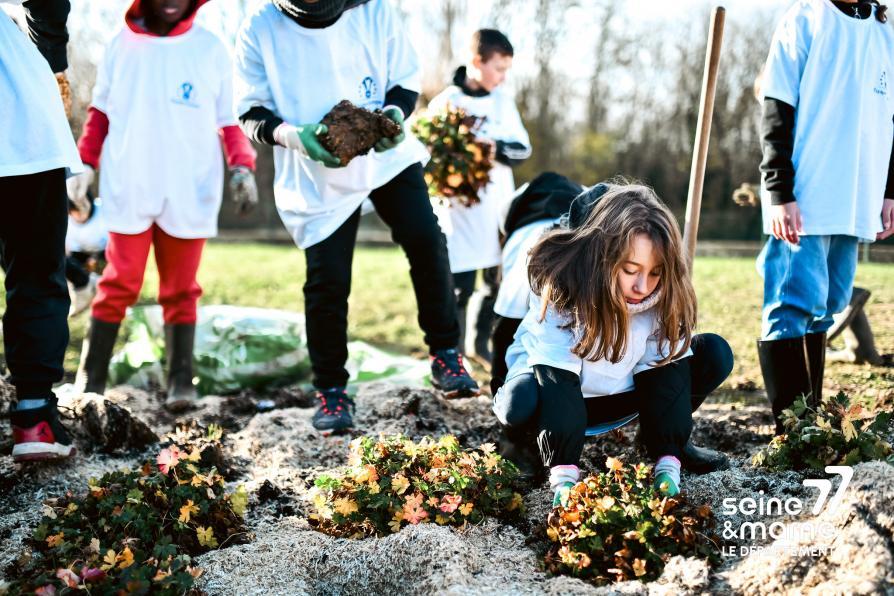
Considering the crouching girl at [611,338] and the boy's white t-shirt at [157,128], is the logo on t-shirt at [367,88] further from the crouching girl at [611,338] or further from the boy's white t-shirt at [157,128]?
the crouching girl at [611,338]

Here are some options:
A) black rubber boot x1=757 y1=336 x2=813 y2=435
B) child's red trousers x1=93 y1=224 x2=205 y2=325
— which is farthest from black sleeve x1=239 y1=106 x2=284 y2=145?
black rubber boot x1=757 y1=336 x2=813 y2=435

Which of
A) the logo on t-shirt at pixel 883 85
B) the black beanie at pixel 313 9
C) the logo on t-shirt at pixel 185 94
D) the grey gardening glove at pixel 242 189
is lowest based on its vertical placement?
the grey gardening glove at pixel 242 189

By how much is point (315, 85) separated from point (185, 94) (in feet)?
3.13

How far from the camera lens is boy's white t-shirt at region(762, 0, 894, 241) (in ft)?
10.5

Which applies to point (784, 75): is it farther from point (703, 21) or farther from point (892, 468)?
point (703, 21)

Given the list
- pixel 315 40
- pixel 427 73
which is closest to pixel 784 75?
pixel 315 40

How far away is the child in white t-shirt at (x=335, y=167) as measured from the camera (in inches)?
140

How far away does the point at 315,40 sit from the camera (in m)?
3.55

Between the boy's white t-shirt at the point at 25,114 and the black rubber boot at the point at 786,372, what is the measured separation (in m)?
2.60

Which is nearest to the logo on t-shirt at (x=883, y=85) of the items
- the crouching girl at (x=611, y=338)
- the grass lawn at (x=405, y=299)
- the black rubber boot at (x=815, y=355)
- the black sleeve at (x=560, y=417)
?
the black rubber boot at (x=815, y=355)

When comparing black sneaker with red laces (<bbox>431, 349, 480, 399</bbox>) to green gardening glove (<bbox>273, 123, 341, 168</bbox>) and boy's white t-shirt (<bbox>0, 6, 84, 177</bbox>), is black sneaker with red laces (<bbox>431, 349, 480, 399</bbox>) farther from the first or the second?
boy's white t-shirt (<bbox>0, 6, 84, 177</bbox>)

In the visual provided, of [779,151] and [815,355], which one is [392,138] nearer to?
[779,151]

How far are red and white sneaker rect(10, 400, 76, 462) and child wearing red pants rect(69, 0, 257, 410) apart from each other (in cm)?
119

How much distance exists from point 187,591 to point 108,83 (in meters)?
2.78
